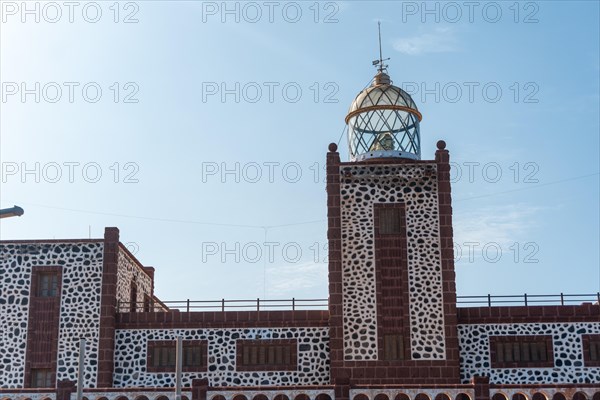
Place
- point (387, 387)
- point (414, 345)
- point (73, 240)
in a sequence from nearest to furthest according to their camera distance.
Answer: point (387, 387) < point (414, 345) < point (73, 240)

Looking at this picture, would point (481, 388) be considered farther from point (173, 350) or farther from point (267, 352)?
point (173, 350)

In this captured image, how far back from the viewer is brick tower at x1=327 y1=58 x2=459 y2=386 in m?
30.0

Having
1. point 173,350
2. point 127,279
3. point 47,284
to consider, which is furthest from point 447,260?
point 47,284

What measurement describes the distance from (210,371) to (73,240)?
6929 mm

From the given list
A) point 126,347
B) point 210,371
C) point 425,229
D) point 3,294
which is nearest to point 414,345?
point 425,229

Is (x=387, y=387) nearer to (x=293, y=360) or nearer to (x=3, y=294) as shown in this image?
(x=293, y=360)

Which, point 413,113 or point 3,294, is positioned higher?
point 413,113

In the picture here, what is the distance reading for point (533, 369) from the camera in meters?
30.1

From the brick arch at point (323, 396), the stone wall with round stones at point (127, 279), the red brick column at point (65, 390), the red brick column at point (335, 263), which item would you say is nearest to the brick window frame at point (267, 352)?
the red brick column at point (335, 263)

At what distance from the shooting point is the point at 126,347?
31344 mm

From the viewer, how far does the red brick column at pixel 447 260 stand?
98.0 ft

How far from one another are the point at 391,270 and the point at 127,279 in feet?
33.8

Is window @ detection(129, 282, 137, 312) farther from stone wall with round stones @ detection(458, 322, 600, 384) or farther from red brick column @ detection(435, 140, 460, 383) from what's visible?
stone wall with round stones @ detection(458, 322, 600, 384)

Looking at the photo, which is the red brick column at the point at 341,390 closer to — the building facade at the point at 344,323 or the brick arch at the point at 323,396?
the brick arch at the point at 323,396
